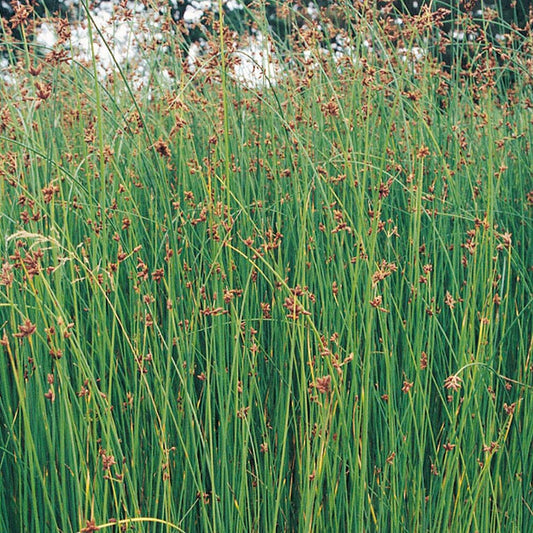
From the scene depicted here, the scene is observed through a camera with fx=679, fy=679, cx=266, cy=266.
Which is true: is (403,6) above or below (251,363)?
above

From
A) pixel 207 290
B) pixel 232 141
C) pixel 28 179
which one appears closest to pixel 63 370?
pixel 207 290

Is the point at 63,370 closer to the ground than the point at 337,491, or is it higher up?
higher up

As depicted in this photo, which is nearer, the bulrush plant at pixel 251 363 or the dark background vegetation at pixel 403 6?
the bulrush plant at pixel 251 363

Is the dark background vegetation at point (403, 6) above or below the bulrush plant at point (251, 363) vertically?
above

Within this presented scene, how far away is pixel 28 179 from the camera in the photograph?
8.41ft

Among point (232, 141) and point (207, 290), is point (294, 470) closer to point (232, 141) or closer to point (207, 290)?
point (207, 290)

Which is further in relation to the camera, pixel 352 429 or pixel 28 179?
pixel 28 179

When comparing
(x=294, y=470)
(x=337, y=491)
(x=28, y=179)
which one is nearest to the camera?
(x=337, y=491)

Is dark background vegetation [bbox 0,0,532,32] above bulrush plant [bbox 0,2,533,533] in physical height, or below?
above

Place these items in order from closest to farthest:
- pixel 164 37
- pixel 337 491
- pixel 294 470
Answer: pixel 337 491 → pixel 294 470 → pixel 164 37

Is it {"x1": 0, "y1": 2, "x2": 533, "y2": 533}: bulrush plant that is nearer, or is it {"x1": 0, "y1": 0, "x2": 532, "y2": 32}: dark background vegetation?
{"x1": 0, "y1": 2, "x2": 533, "y2": 533}: bulrush plant

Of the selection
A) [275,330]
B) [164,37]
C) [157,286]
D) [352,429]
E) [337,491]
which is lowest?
[337,491]

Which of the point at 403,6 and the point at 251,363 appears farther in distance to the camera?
the point at 403,6

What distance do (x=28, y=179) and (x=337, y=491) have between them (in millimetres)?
1598
